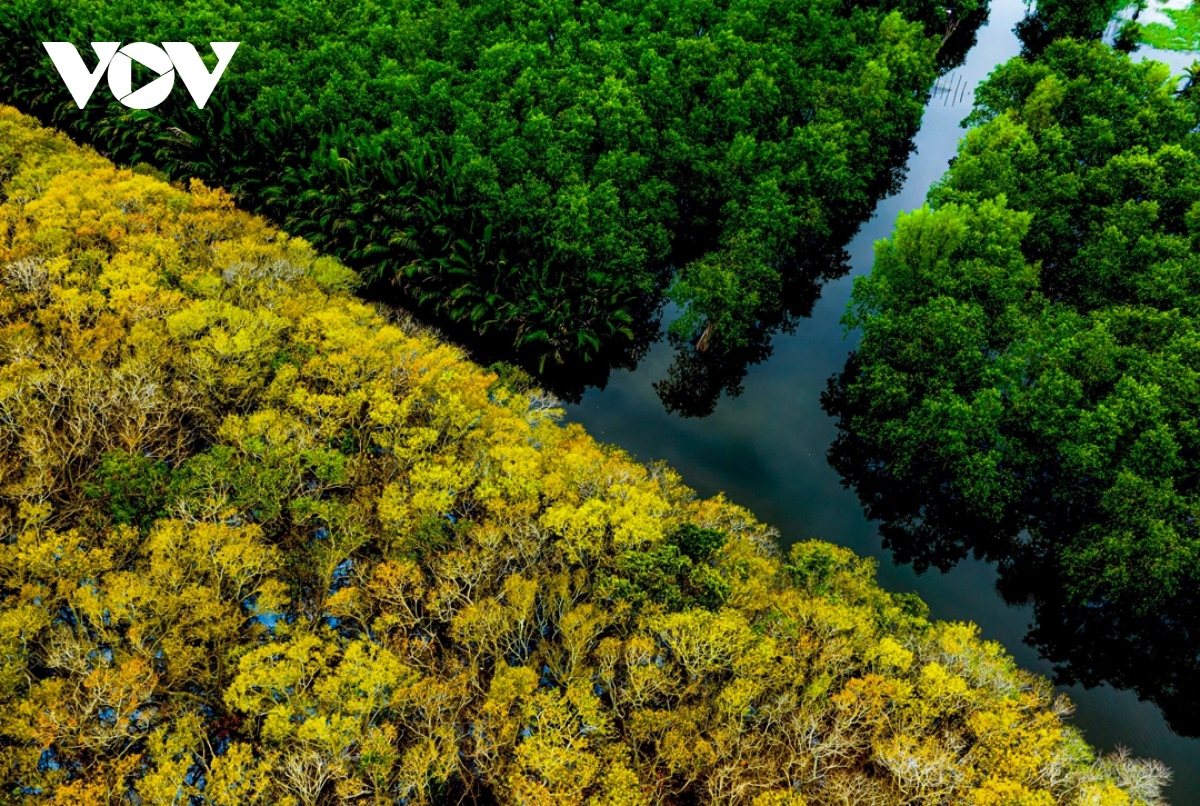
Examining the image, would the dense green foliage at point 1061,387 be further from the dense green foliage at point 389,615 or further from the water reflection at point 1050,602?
the dense green foliage at point 389,615

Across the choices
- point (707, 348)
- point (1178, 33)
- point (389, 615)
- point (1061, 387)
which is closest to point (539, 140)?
point (707, 348)

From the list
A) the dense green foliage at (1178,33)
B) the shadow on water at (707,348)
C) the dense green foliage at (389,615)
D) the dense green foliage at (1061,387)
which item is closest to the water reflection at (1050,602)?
the dense green foliage at (1061,387)

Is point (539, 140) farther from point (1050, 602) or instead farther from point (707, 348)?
point (1050, 602)

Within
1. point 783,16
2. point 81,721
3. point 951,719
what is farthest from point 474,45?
point 951,719

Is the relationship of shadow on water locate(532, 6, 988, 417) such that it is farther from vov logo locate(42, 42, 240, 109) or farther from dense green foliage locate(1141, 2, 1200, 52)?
dense green foliage locate(1141, 2, 1200, 52)

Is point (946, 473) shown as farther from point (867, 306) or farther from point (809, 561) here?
point (809, 561)

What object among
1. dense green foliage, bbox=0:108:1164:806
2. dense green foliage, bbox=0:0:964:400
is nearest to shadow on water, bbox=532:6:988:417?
dense green foliage, bbox=0:0:964:400

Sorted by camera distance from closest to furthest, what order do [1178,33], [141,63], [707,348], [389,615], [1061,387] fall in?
[389,615] → [1061,387] → [707,348] → [141,63] → [1178,33]
